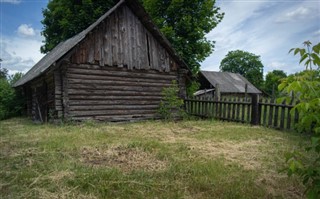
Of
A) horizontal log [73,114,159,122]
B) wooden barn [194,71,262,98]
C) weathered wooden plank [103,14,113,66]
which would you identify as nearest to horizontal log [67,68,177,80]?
weathered wooden plank [103,14,113,66]

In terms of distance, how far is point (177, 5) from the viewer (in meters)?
18.0

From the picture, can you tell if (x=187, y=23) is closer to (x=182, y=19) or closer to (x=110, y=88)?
(x=182, y=19)

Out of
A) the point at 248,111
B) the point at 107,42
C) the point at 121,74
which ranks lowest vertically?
the point at 248,111

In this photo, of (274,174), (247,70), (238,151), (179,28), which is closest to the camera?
(274,174)

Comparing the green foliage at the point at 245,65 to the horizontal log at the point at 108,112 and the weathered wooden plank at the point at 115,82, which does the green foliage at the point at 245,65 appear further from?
the horizontal log at the point at 108,112

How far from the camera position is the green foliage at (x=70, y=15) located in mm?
20750

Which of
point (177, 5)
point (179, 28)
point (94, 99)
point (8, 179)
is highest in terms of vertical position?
point (177, 5)

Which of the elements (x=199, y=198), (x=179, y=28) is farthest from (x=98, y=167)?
(x=179, y=28)

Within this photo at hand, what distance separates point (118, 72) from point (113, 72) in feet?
0.84

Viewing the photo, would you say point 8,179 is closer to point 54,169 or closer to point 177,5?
point 54,169

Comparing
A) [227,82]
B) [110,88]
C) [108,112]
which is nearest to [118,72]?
[110,88]

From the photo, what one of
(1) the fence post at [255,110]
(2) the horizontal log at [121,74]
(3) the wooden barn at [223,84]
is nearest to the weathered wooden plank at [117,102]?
(2) the horizontal log at [121,74]

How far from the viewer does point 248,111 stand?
36.0 feet

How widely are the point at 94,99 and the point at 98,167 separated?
7.13 meters
